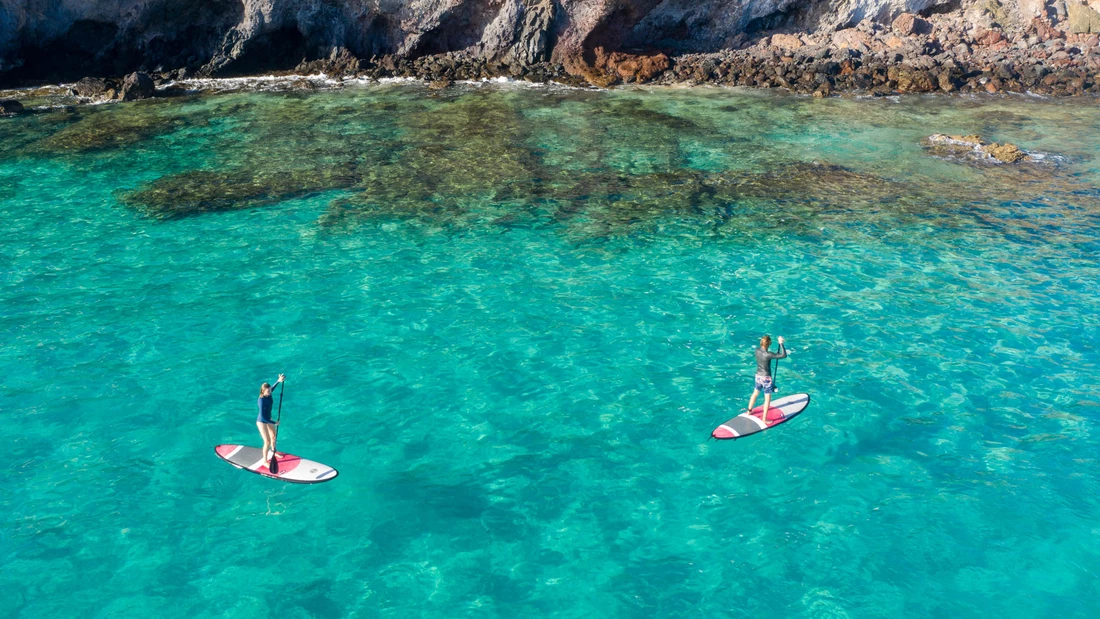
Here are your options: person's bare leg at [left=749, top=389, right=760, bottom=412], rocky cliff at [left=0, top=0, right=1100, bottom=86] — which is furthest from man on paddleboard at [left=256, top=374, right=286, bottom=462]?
rocky cliff at [left=0, top=0, right=1100, bottom=86]

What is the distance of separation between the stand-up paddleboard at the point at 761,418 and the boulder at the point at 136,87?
2897cm

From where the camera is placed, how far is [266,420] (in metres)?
11.9

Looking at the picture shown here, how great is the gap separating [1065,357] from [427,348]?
11.9 m

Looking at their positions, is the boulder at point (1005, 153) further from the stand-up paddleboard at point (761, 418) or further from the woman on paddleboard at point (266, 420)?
the woman on paddleboard at point (266, 420)

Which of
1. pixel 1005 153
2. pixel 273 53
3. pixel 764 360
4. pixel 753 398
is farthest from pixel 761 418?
pixel 273 53

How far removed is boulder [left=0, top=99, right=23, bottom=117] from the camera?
99.6ft

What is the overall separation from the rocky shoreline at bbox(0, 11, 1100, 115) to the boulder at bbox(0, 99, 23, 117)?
2338 mm

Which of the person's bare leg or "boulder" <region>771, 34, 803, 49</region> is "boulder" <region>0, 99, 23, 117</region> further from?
"boulder" <region>771, 34, 803, 49</region>

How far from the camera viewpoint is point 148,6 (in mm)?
35750

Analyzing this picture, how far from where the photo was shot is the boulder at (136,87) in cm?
3225

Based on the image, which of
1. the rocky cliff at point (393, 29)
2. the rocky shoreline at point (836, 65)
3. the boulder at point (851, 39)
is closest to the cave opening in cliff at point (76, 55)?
the rocky cliff at point (393, 29)

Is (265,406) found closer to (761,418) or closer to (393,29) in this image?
(761,418)

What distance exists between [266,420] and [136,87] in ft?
85.1

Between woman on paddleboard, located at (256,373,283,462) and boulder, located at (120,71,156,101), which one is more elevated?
boulder, located at (120,71,156,101)
